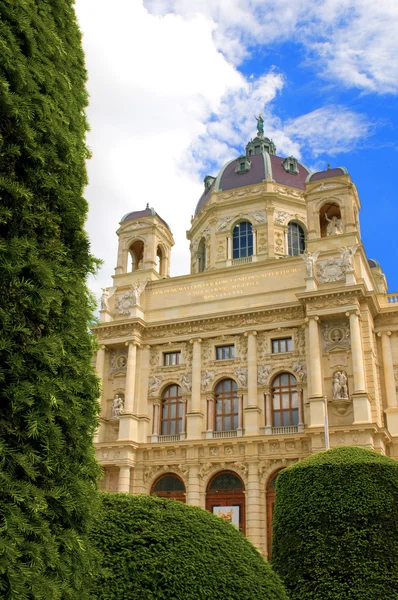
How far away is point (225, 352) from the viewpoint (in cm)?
3481

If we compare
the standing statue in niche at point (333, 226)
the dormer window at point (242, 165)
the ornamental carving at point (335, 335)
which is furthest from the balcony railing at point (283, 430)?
the dormer window at point (242, 165)

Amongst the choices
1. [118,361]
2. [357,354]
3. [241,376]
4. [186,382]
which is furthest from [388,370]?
[118,361]

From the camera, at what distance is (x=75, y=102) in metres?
8.17

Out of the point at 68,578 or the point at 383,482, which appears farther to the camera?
the point at 383,482

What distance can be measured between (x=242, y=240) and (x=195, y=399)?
1290 cm

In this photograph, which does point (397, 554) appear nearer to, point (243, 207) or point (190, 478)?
point (190, 478)

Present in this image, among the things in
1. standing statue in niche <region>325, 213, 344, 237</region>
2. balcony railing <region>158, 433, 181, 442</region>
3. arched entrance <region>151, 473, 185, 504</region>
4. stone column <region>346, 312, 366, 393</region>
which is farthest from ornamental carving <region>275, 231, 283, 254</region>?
arched entrance <region>151, 473, 185, 504</region>

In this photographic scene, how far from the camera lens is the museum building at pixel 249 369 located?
31.1 metres

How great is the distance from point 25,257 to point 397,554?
394 inches

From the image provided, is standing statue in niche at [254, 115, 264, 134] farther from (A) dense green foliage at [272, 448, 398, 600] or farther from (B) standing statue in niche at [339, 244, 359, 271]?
(A) dense green foliage at [272, 448, 398, 600]

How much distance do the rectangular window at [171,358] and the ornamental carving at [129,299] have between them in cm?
354

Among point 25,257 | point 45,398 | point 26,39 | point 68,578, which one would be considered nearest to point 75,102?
point 26,39

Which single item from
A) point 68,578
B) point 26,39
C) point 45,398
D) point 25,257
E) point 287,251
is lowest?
point 68,578

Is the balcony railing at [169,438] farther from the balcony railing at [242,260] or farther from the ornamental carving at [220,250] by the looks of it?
the ornamental carving at [220,250]
